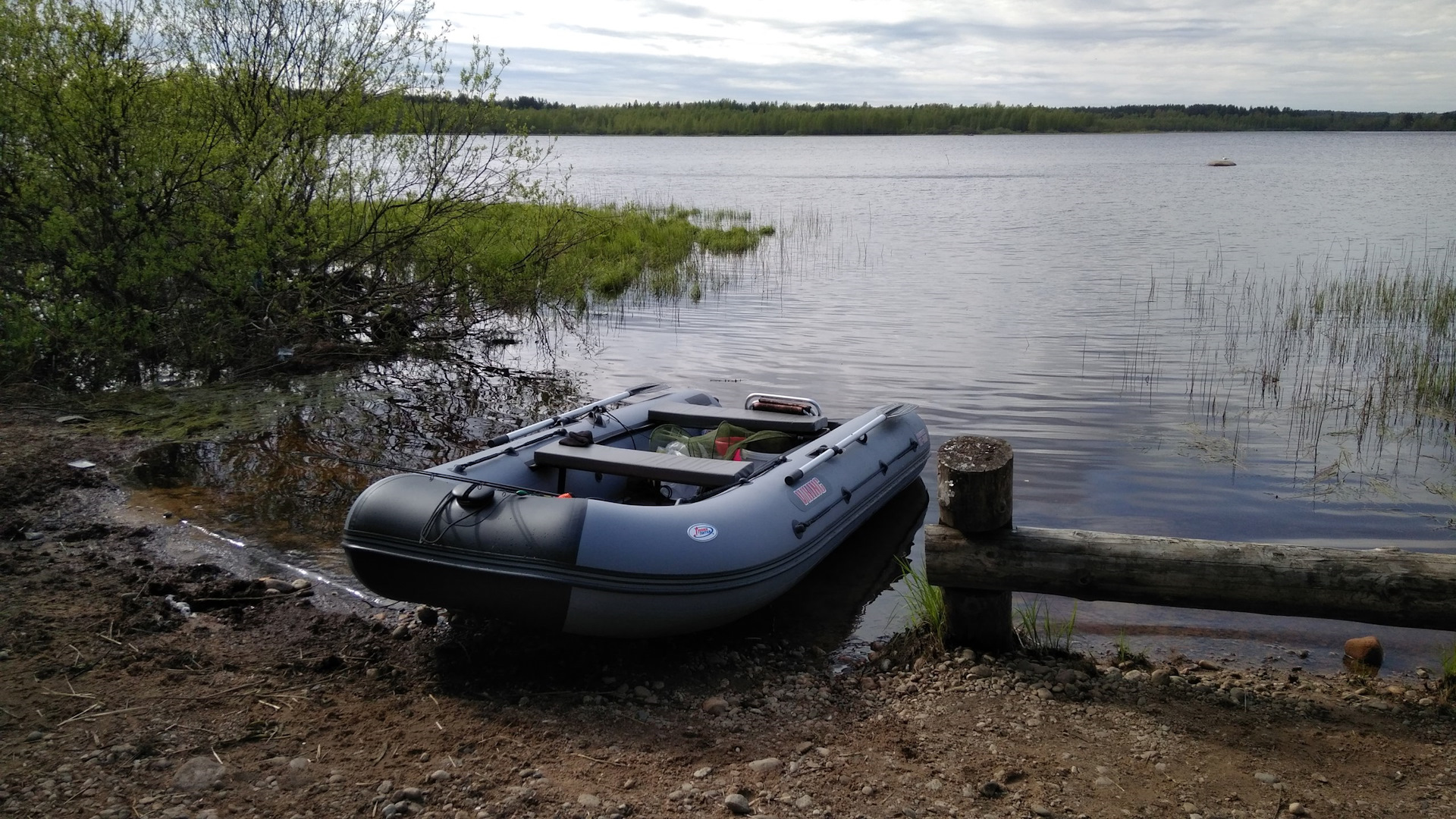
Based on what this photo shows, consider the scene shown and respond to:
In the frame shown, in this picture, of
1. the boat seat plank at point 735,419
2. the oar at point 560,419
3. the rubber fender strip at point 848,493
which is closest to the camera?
the rubber fender strip at point 848,493

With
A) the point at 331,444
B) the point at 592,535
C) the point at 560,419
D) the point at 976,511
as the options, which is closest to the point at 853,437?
the point at 560,419

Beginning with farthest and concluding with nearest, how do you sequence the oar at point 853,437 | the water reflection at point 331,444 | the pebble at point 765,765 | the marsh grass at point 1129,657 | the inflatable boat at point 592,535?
the water reflection at point 331,444, the oar at point 853,437, the marsh grass at point 1129,657, the inflatable boat at point 592,535, the pebble at point 765,765

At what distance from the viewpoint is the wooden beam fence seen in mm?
3541

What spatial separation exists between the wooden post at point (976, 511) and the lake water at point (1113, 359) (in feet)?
2.79

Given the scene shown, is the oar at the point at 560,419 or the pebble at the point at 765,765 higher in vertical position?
the oar at the point at 560,419

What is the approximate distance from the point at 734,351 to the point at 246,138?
16.7 ft

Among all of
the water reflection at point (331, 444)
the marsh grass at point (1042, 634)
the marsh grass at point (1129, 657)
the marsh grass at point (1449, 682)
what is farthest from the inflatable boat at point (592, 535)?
the marsh grass at point (1449, 682)

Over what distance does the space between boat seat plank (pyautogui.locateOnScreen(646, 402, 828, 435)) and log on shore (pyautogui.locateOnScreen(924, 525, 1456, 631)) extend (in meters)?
2.30

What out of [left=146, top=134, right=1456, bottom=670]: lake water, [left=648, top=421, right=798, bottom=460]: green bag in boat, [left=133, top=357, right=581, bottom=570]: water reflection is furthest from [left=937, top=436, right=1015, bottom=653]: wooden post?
[left=133, top=357, right=581, bottom=570]: water reflection

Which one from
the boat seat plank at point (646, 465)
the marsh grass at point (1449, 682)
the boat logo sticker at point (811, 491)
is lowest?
the marsh grass at point (1449, 682)

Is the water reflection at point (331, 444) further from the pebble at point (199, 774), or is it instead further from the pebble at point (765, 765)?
the pebble at point (765, 765)

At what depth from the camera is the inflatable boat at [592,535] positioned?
13.1ft

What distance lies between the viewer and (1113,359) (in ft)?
34.6

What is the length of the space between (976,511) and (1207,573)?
817 millimetres
